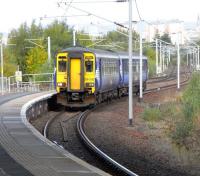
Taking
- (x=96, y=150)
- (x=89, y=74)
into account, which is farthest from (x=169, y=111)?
(x=96, y=150)

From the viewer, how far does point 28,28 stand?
→ 3612 inches

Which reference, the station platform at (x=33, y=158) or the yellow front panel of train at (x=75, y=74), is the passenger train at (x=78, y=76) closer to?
the yellow front panel of train at (x=75, y=74)

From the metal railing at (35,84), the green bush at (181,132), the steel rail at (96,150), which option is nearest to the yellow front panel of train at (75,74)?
the steel rail at (96,150)

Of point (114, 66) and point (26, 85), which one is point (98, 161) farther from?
point (26, 85)

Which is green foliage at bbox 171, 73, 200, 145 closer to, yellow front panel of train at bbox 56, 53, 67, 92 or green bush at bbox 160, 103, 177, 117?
green bush at bbox 160, 103, 177, 117

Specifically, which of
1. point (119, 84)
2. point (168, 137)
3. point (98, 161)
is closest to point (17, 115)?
point (168, 137)

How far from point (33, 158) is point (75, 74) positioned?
18321 millimetres

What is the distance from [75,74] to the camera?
32188 millimetres

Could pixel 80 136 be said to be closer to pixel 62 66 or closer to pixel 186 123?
pixel 186 123

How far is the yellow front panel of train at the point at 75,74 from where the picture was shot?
3212 centimetres

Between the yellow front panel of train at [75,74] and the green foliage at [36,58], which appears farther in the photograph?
the green foliage at [36,58]

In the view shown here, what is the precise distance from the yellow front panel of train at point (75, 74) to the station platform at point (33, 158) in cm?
1188

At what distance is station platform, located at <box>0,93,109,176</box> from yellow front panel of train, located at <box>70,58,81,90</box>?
11.9 m

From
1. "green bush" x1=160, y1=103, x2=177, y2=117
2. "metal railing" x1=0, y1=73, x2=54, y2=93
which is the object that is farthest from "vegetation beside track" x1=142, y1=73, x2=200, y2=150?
"metal railing" x1=0, y1=73, x2=54, y2=93
